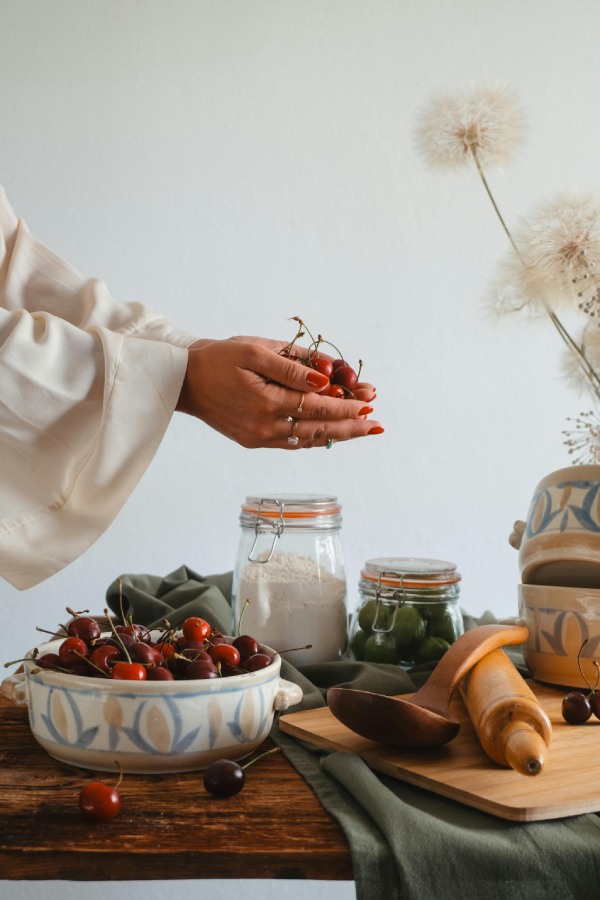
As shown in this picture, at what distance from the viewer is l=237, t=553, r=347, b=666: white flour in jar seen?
0.98 metres

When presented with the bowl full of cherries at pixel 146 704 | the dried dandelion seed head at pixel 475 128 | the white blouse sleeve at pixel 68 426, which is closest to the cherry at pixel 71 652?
the bowl full of cherries at pixel 146 704

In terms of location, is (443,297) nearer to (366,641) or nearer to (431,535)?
(431,535)

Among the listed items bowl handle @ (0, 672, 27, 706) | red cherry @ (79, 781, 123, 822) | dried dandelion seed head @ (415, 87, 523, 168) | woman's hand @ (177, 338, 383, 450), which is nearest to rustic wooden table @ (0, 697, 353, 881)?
red cherry @ (79, 781, 123, 822)

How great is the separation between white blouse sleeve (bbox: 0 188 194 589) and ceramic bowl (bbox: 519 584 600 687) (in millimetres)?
409

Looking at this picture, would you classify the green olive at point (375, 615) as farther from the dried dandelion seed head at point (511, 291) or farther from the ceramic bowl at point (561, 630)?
the dried dandelion seed head at point (511, 291)

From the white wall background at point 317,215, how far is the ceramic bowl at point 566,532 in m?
1.33

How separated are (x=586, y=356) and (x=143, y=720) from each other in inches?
22.5

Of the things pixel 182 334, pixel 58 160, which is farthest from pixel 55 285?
pixel 58 160

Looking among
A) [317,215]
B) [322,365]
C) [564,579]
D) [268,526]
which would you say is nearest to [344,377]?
[322,365]

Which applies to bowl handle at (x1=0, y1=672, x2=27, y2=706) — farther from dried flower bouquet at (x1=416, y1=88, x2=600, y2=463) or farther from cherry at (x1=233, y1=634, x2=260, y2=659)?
dried flower bouquet at (x1=416, y1=88, x2=600, y2=463)

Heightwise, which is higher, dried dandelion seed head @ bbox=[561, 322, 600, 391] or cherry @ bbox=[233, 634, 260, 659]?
dried dandelion seed head @ bbox=[561, 322, 600, 391]

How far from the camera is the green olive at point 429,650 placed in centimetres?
97

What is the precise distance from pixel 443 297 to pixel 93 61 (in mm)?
1083

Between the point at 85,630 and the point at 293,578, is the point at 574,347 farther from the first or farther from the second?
the point at 85,630
